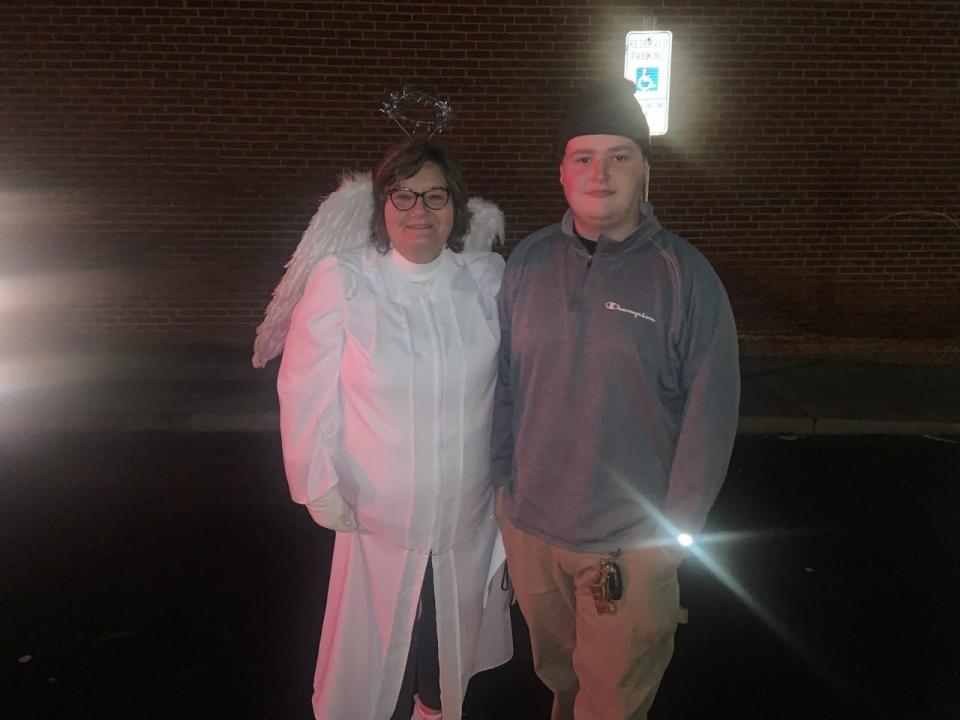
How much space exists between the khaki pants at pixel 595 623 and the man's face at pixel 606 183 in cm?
89

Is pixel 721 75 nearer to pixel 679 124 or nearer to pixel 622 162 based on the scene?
pixel 679 124

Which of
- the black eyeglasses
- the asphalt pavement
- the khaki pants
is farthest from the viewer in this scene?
the asphalt pavement

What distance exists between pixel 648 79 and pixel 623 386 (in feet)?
19.6

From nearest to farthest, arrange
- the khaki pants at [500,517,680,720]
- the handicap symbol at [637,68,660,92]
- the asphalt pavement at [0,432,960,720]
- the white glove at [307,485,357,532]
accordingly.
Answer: the khaki pants at [500,517,680,720], the white glove at [307,485,357,532], the asphalt pavement at [0,432,960,720], the handicap symbol at [637,68,660,92]

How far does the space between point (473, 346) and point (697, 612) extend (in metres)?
2.16

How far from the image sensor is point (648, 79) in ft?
22.9

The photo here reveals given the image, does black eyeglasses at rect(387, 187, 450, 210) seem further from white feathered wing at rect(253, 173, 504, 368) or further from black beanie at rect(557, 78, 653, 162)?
black beanie at rect(557, 78, 653, 162)

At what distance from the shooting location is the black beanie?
6.17 ft

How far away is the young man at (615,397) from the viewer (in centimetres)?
184

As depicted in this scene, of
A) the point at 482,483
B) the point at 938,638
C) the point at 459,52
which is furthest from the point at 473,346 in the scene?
the point at 459,52

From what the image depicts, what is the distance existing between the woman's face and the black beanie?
0.42 meters

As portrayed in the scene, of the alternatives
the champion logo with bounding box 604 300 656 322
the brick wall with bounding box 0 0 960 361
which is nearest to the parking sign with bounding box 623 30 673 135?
the brick wall with bounding box 0 0 960 361

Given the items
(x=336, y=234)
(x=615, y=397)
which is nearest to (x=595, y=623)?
(x=615, y=397)

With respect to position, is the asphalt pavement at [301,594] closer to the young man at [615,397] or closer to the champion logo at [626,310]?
the young man at [615,397]
